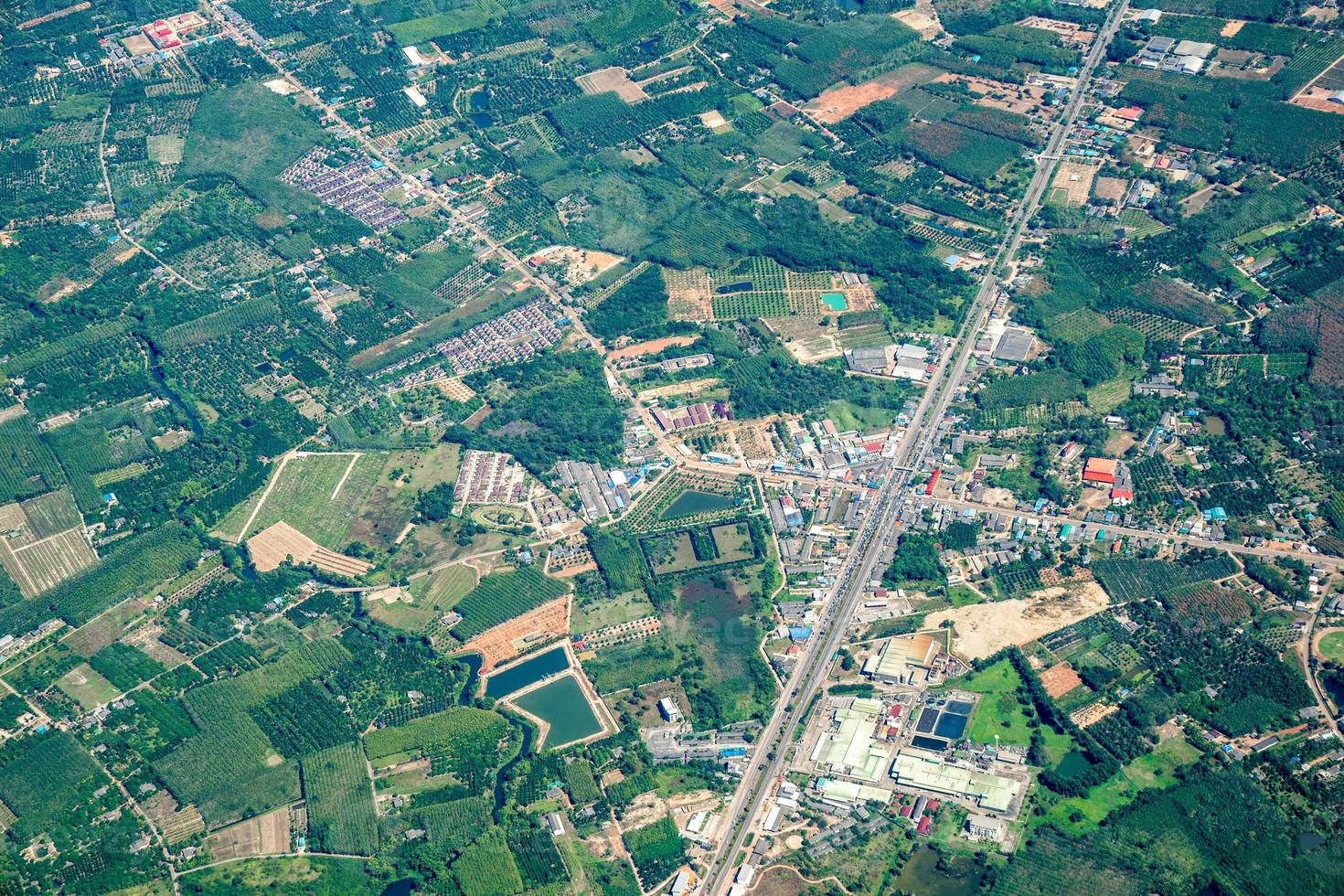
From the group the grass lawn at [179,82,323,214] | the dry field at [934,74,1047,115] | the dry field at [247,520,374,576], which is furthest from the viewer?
the dry field at [934,74,1047,115]

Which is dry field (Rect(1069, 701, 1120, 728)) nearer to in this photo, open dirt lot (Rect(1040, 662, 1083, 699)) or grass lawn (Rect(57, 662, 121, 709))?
open dirt lot (Rect(1040, 662, 1083, 699))

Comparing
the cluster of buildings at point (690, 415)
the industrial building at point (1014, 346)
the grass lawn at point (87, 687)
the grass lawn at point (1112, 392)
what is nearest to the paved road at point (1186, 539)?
the grass lawn at point (1112, 392)

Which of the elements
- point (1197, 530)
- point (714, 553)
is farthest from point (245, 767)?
point (1197, 530)

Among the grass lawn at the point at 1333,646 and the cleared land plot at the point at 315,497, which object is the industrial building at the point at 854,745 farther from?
the cleared land plot at the point at 315,497

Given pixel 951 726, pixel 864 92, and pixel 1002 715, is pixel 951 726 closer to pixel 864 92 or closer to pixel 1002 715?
pixel 1002 715

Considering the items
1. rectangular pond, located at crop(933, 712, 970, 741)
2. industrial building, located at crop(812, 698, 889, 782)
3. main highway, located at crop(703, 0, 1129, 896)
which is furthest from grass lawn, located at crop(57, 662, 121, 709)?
rectangular pond, located at crop(933, 712, 970, 741)
